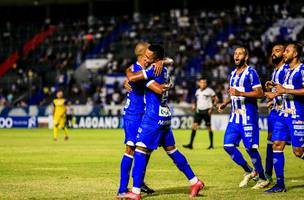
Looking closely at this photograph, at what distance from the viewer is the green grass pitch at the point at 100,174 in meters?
13.6

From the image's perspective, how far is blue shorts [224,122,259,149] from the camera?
14.7 metres

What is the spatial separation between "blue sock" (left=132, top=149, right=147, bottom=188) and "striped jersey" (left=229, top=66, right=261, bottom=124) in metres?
2.95

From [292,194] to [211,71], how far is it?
1340 inches

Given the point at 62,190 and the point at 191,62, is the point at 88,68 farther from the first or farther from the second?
the point at 62,190

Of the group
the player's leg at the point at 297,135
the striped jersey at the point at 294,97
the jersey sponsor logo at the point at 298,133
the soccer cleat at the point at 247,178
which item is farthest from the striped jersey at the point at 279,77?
the soccer cleat at the point at 247,178

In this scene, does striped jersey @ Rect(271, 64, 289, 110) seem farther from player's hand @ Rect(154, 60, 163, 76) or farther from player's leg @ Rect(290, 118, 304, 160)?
player's hand @ Rect(154, 60, 163, 76)

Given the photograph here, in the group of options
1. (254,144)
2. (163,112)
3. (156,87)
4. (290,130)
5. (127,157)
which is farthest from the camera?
(254,144)

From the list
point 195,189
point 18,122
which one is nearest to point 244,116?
point 195,189

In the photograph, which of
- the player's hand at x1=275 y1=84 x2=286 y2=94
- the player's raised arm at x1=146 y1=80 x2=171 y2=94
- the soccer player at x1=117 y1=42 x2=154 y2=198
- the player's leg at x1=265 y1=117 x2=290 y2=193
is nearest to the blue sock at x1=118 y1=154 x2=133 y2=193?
the soccer player at x1=117 y1=42 x2=154 y2=198

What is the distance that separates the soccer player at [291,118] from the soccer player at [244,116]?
72 cm

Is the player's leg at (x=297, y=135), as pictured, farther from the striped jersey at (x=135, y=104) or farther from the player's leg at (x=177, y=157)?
the striped jersey at (x=135, y=104)

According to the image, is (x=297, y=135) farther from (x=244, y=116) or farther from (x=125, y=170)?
(x=125, y=170)

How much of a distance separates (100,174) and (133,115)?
415 cm

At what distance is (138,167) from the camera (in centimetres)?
1244
